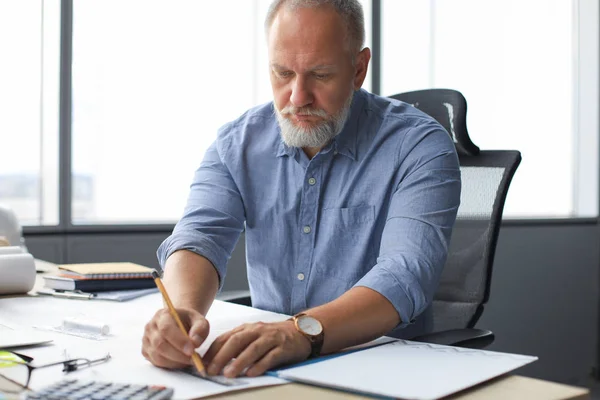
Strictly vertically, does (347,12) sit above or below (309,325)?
above

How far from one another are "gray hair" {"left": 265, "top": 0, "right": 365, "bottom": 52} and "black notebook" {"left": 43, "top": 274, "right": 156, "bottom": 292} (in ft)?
2.32

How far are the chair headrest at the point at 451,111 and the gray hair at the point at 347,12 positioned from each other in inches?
16.4

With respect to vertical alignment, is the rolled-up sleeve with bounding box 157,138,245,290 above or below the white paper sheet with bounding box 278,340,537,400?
above

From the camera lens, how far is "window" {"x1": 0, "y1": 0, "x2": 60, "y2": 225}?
2.84m

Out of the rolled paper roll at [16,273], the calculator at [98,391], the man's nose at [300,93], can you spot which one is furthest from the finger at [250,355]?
the rolled paper roll at [16,273]

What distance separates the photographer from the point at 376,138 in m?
1.72

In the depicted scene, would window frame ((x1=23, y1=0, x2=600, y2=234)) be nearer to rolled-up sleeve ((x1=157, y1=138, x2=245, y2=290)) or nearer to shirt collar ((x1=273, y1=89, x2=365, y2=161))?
rolled-up sleeve ((x1=157, y1=138, x2=245, y2=290))

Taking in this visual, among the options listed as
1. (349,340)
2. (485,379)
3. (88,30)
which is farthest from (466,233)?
(88,30)

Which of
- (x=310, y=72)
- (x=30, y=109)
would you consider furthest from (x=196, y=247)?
(x=30, y=109)

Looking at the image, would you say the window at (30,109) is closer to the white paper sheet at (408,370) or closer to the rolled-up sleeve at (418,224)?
the rolled-up sleeve at (418,224)

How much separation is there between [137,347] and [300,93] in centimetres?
67

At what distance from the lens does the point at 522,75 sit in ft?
13.4

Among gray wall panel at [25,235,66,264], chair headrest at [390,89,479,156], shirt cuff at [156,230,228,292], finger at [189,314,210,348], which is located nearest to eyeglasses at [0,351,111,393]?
finger at [189,314,210,348]

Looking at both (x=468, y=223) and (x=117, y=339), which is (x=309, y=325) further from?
(x=468, y=223)
